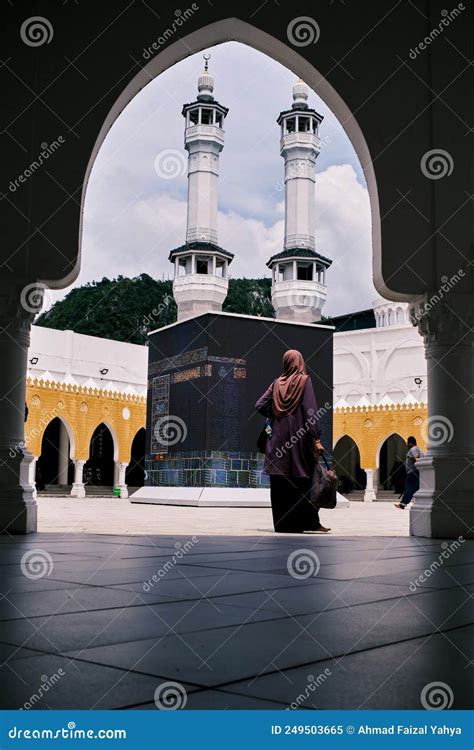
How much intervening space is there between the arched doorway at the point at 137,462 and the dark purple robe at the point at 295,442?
25.5 m

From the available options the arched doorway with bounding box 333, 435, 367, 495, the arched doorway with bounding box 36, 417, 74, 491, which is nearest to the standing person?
the arched doorway with bounding box 36, 417, 74, 491

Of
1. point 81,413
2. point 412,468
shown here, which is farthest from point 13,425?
point 81,413

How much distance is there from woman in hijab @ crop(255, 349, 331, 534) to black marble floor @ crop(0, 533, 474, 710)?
225cm

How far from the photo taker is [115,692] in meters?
1.33

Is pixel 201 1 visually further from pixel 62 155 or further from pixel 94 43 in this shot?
pixel 62 155

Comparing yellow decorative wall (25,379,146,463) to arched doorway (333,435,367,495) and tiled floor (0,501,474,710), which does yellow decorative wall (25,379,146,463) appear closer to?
arched doorway (333,435,367,495)

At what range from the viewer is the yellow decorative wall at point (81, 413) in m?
21.5

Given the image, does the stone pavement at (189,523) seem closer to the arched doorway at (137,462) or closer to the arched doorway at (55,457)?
the arched doorway at (55,457)

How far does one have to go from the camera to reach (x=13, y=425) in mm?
4945

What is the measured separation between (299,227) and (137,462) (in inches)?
481

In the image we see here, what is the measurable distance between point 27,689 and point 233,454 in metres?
14.0

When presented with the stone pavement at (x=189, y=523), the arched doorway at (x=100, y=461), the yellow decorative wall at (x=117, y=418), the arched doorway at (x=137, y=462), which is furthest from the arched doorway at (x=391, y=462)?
the stone pavement at (x=189, y=523)

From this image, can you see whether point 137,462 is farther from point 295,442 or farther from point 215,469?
point 295,442

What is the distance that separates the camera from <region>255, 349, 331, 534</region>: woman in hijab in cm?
590
